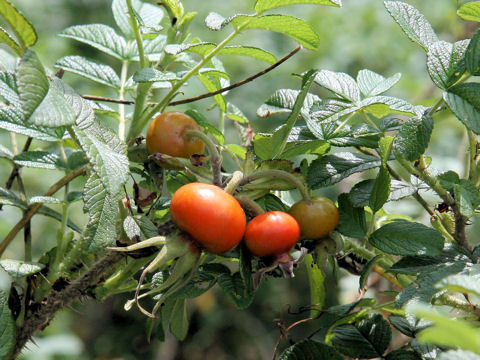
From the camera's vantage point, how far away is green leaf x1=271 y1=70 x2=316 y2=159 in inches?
33.7

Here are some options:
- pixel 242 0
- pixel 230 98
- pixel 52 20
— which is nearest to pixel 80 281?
pixel 230 98

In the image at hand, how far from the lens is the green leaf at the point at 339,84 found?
947 mm

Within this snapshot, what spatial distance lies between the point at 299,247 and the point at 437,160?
165 cm

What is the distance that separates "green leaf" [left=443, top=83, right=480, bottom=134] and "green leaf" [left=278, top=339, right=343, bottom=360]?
42 cm

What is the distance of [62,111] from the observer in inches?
27.9

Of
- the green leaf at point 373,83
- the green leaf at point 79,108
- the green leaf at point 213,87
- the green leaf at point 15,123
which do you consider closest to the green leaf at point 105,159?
the green leaf at point 79,108

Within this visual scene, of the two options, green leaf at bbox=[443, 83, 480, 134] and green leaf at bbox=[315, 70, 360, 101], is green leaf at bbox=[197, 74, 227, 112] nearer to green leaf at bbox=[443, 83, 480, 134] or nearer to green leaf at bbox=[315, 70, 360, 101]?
green leaf at bbox=[315, 70, 360, 101]

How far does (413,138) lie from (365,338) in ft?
1.20

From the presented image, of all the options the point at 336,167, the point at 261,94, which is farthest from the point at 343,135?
the point at 261,94

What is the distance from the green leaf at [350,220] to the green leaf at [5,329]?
0.56 metres

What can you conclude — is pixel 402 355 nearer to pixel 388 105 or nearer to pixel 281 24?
pixel 388 105

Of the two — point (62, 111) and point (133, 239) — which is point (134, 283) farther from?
point (62, 111)

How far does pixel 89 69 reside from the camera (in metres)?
1.11

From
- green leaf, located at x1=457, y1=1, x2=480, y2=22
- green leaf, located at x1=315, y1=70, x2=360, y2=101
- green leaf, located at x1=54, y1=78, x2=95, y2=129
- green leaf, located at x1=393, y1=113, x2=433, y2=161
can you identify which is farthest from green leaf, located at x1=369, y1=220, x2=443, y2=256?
green leaf, located at x1=54, y1=78, x2=95, y2=129
